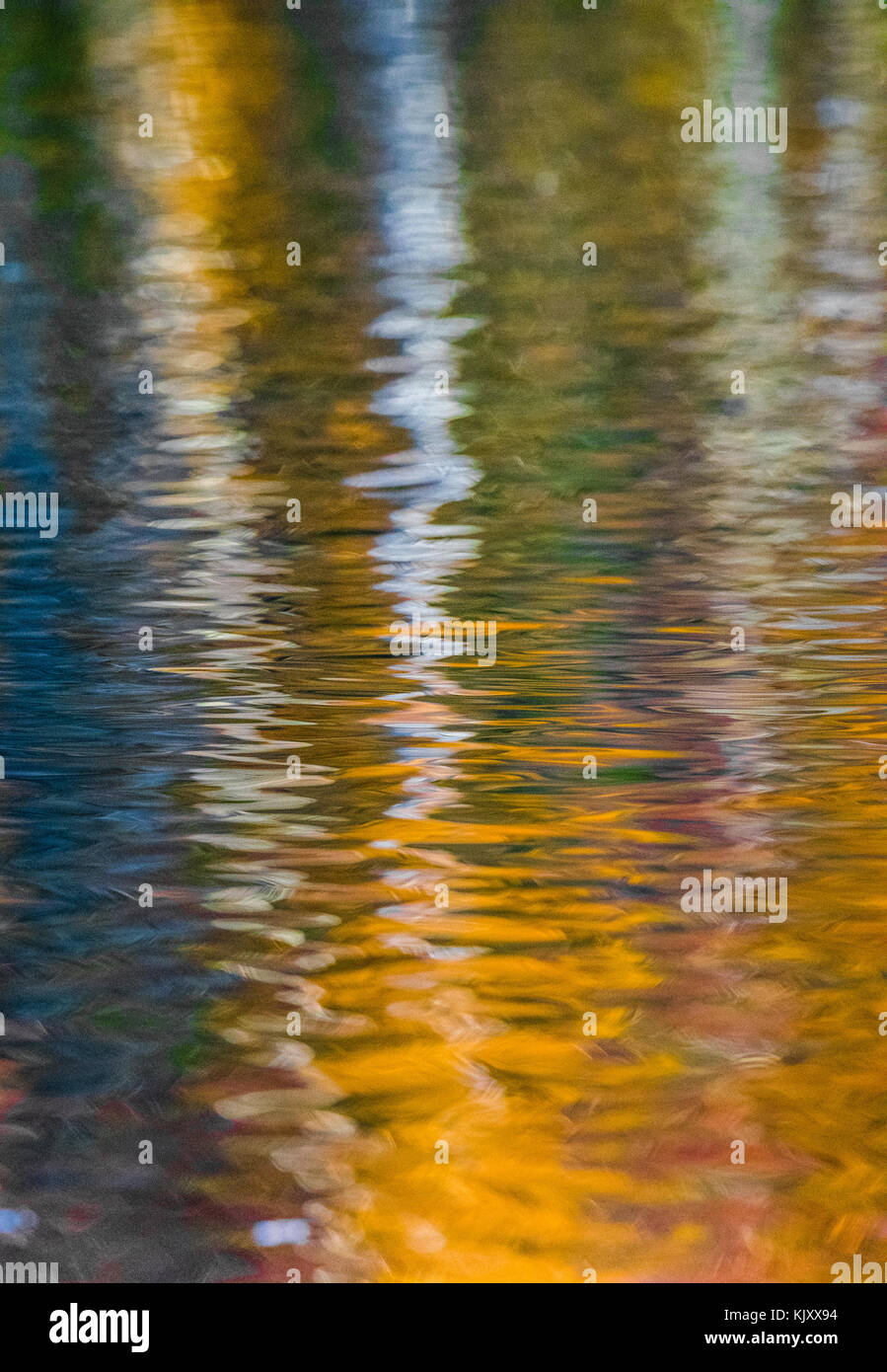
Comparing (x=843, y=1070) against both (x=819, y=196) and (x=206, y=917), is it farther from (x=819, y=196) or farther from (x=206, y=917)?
(x=819, y=196)

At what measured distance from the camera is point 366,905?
1.88m

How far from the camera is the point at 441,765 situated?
227 cm

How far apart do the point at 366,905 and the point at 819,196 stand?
5.55 metres

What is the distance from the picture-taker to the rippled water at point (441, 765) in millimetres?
1419

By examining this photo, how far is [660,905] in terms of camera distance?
6.13 feet

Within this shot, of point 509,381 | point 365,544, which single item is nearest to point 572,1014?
point 365,544

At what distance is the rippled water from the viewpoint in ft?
4.66

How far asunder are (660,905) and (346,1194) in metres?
0.56
